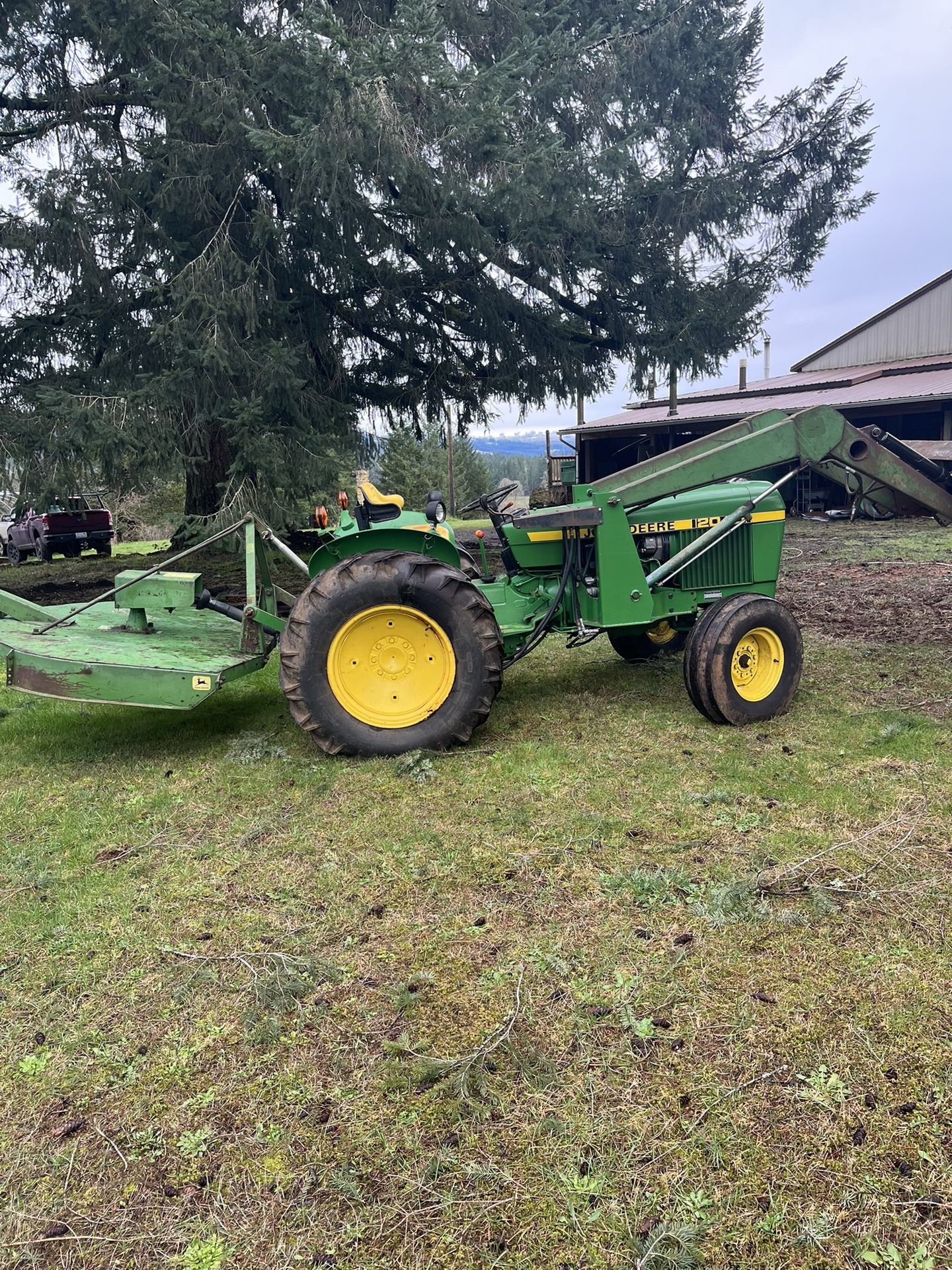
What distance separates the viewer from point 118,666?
430 centimetres

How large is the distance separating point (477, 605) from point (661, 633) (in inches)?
89.8

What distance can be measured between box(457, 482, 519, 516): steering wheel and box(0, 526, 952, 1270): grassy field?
1681 millimetres

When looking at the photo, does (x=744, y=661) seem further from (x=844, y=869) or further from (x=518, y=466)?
(x=518, y=466)

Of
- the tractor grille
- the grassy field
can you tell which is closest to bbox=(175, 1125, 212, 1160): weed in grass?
the grassy field

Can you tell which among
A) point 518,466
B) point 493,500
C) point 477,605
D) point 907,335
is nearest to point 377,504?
point 493,500

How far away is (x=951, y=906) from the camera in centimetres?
289

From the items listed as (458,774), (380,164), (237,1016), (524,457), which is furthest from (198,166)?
(524,457)

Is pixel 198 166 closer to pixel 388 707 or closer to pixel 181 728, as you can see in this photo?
pixel 181 728

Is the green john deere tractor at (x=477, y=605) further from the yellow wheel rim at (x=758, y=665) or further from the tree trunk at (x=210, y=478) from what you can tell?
the tree trunk at (x=210, y=478)

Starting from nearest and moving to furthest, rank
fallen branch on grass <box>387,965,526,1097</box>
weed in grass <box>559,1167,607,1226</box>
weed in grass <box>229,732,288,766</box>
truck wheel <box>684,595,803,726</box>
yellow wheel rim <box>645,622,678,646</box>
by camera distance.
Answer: weed in grass <box>559,1167,607,1226</box>
fallen branch on grass <box>387,965,526,1097</box>
weed in grass <box>229,732,288,766</box>
truck wheel <box>684,595,803,726</box>
yellow wheel rim <box>645,622,678,646</box>

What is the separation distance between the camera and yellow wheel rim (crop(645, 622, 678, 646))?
6191 mm

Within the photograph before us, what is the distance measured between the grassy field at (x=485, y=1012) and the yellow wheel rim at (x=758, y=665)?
1.78 ft

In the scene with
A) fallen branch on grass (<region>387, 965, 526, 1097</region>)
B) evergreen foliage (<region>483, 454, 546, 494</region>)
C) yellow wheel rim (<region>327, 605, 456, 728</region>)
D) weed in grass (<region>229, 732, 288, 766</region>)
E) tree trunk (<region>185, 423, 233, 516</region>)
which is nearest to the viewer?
fallen branch on grass (<region>387, 965, 526, 1097</region>)

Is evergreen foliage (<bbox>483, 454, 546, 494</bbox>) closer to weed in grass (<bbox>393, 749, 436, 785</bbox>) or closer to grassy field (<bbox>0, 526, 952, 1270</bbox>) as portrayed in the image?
weed in grass (<bbox>393, 749, 436, 785</bbox>)
